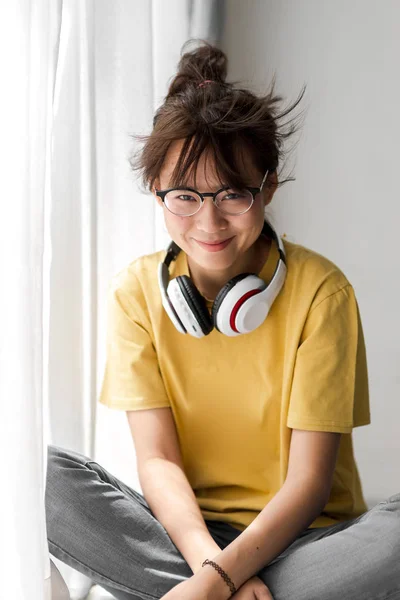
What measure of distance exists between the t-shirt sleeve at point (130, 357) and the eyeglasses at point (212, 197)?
0.78 ft

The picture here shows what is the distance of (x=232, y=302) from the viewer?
1.45 meters

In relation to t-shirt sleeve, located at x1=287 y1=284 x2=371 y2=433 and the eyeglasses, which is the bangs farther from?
t-shirt sleeve, located at x1=287 y1=284 x2=371 y2=433

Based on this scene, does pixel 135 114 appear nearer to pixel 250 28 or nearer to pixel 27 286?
pixel 27 286

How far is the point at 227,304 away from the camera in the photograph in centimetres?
146

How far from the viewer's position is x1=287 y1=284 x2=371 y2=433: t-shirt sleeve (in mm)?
1473

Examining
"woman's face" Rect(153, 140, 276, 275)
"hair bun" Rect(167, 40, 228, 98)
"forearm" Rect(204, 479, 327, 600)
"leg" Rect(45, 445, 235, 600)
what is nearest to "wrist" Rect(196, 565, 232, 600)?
"forearm" Rect(204, 479, 327, 600)

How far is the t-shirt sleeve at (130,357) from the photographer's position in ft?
5.25

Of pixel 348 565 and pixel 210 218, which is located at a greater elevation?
pixel 210 218

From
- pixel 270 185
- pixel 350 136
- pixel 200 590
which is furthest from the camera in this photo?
pixel 350 136

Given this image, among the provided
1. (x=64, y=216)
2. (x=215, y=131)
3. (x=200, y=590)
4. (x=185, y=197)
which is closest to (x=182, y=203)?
(x=185, y=197)

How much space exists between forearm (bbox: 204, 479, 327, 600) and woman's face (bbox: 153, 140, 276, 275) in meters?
0.39

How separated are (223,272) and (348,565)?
0.54 m

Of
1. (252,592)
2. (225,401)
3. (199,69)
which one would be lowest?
(252,592)

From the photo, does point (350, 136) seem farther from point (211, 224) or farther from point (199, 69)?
point (211, 224)
